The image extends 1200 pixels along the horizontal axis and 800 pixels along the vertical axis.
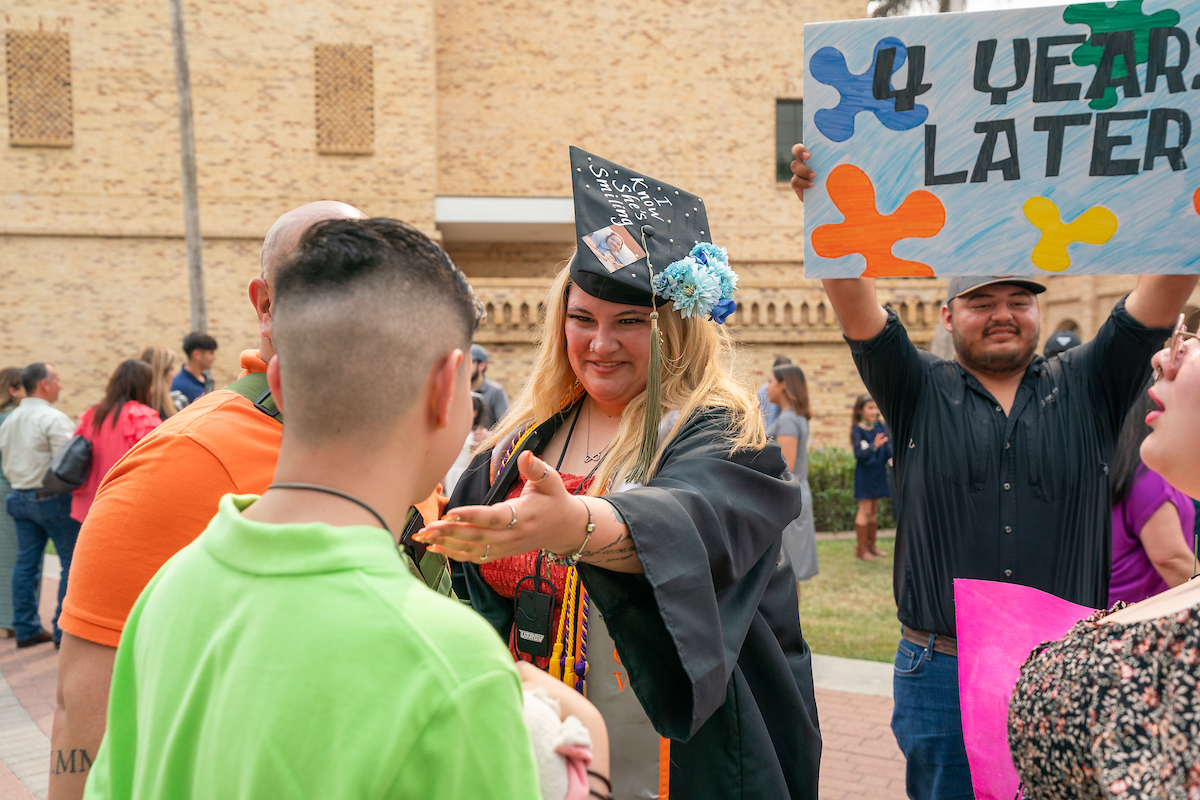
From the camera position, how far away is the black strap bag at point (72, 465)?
6270mm

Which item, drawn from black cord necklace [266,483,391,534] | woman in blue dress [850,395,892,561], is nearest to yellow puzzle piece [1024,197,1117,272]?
black cord necklace [266,483,391,534]

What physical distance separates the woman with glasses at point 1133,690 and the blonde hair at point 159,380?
6333mm

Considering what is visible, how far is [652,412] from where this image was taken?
7.00 feet

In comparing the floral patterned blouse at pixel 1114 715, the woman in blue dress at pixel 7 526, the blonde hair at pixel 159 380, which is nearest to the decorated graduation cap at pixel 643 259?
the floral patterned blouse at pixel 1114 715

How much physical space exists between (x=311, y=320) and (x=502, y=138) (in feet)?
67.0

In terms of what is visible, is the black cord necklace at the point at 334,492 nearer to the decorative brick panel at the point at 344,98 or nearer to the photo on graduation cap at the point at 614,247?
the photo on graduation cap at the point at 614,247

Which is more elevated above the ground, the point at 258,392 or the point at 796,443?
the point at 258,392

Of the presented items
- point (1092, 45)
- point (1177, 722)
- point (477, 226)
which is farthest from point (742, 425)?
point (477, 226)

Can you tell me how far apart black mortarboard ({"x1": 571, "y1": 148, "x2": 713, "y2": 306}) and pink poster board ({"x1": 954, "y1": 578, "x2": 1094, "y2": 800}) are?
1.06m

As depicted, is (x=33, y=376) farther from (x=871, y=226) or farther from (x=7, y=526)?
(x=871, y=226)

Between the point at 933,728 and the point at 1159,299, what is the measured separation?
157 centimetres

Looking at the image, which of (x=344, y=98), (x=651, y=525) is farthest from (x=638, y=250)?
(x=344, y=98)

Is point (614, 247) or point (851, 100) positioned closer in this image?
point (614, 247)

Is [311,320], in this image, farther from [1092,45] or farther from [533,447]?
[1092,45]
